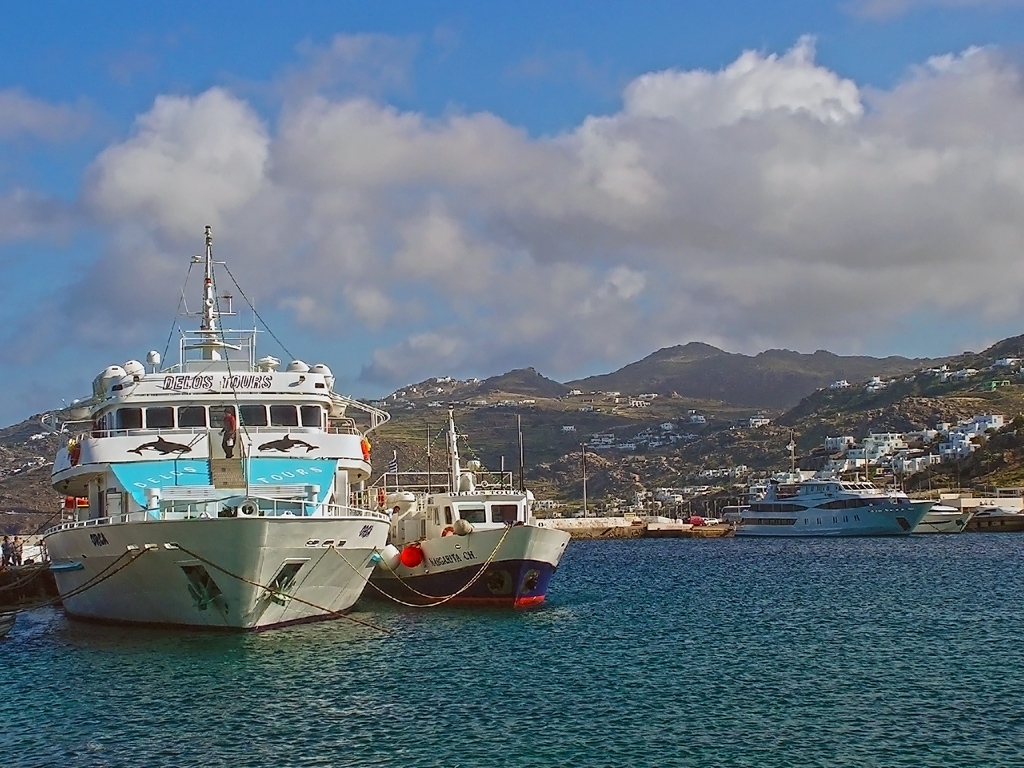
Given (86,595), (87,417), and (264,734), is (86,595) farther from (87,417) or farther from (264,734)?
(264,734)

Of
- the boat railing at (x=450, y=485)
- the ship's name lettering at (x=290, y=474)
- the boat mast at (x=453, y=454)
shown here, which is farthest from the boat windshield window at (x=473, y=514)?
the ship's name lettering at (x=290, y=474)

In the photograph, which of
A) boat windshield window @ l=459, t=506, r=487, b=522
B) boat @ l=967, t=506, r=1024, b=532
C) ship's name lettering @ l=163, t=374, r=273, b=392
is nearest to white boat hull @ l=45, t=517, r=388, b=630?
ship's name lettering @ l=163, t=374, r=273, b=392

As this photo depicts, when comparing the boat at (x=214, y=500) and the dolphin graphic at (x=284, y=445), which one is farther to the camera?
the dolphin graphic at (x=284, y=445)

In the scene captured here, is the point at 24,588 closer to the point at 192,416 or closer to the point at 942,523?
the point at 192,416

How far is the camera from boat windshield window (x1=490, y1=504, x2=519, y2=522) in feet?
165

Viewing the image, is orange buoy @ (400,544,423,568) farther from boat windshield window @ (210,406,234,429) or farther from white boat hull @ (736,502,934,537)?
white boat hull @ (736,502,934,537)

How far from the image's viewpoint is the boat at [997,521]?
136 meters

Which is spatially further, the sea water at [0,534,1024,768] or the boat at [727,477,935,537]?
the boat at [727,477,935,537]

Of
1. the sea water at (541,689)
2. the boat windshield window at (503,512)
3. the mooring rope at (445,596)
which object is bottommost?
the sea water at (541,689)

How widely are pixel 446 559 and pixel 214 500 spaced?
12.0 meters

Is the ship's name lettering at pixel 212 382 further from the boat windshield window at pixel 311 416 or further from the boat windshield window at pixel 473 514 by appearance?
the boat windshield window at pixel 473 514

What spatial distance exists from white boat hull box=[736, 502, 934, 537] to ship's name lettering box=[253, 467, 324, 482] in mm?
99910

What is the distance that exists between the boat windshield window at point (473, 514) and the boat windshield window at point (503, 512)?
39cm

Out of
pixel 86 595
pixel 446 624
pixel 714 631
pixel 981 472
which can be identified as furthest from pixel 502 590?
pixel 981 472
